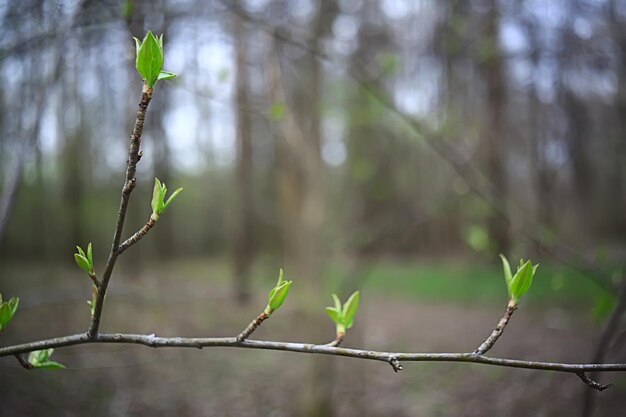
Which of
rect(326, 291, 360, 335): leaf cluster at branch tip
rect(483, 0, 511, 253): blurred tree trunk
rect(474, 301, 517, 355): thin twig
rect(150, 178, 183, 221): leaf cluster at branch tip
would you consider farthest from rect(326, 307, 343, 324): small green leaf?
rect(483, 0, 511, 253): blurred tree trunk

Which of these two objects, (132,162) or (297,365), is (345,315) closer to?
(132,162)

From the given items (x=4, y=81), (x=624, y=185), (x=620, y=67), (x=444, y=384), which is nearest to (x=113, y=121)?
(x=4, y=81)

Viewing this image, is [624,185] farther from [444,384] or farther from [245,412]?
[245,412]

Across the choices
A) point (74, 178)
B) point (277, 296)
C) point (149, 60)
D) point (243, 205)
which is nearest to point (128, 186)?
point (149, 60)

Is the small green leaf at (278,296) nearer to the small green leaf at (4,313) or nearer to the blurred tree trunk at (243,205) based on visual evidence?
the small green leaf at (4,313)

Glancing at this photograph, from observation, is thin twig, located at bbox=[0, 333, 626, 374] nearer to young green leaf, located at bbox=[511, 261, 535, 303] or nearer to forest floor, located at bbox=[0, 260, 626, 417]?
young green leaf, located at bbox=[511, 261, 535, 303]

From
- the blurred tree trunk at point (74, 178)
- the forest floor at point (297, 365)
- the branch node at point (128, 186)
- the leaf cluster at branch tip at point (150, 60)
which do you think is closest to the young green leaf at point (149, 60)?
the leaf cluster at branch tip at point (150, 60)
